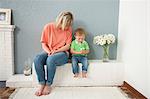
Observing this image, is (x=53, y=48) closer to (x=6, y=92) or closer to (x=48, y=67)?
(x=48, y=67)

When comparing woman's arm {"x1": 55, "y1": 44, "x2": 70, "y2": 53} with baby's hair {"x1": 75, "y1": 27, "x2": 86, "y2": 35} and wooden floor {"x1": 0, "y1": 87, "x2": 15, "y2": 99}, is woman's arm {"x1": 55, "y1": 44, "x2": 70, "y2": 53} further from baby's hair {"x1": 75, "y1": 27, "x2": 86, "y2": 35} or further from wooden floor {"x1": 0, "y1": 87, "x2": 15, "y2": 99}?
wooden floor {"x1": 0, "y1": 87, "x2": 15, "y2": 99}

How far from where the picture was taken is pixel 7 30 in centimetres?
300

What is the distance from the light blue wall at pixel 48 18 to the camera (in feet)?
10.2

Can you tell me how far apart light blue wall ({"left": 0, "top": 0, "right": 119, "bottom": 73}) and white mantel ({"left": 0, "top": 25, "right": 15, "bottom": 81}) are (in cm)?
12

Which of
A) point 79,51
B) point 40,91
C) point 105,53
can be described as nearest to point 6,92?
point 40,91

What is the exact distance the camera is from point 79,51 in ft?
9.58

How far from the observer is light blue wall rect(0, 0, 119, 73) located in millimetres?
3111

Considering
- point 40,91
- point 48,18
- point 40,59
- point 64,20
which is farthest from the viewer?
point 48,18

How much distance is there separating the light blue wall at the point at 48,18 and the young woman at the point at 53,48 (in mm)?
274

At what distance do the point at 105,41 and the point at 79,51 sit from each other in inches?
17.3

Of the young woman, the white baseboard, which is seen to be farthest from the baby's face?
the white baseboard

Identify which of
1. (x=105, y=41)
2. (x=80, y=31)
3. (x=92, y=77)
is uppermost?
(x=80, y=31)

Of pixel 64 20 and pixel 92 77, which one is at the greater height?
pixel 64 20

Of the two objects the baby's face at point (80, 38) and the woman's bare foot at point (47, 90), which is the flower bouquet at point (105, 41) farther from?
the woman's bare foot at point (47, 90)
